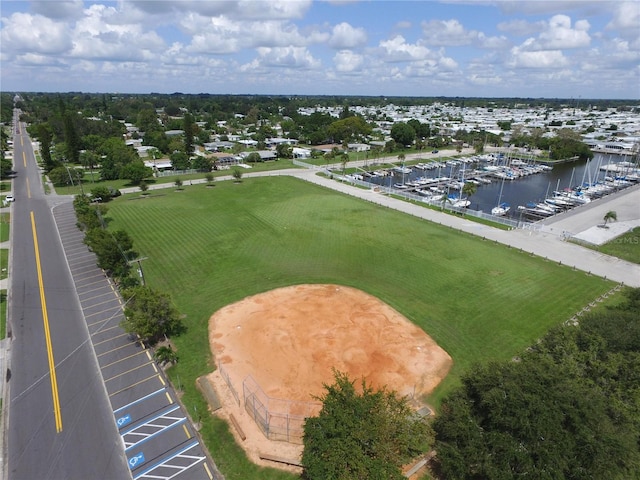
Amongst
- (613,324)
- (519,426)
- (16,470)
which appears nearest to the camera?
(519,426)

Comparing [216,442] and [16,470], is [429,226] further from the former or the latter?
[16,470]

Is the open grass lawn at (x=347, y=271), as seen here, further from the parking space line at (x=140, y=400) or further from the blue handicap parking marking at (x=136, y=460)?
the blue handicap parking marking at (x=136, y=460)

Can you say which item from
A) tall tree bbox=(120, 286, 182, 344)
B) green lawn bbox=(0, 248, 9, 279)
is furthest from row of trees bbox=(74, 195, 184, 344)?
green lawn bbox=(0, 248, 9, 279)

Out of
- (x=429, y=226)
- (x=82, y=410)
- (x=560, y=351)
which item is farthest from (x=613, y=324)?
(x=82, y=410)

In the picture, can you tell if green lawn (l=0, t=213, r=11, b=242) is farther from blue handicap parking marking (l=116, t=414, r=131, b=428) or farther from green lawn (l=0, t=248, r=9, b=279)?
blue handicap parking marking (l=116, t=414, r=131, b=428)

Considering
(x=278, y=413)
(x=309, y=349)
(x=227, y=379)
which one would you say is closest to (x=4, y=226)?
(x=227, y=379)

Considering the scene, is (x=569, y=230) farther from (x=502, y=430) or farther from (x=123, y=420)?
(x=123, y=420)
